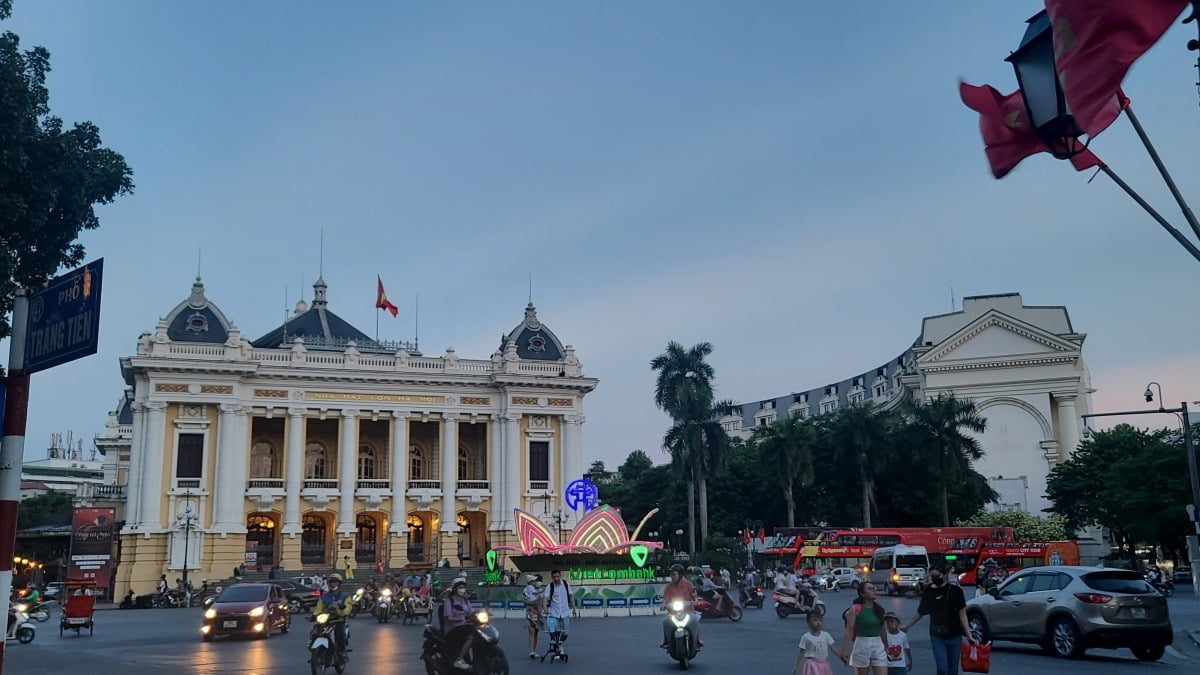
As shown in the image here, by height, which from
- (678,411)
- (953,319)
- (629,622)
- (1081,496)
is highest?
(953,319)

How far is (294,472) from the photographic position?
54.3 m

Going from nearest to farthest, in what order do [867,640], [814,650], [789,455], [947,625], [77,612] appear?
[814,650] < [867,640] < [947,625] < [77,612] < [789,455]

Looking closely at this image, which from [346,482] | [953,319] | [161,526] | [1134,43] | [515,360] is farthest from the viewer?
[953,319]

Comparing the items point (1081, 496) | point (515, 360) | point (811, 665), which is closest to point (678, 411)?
point (515, 360)

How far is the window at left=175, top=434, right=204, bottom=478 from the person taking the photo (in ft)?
171

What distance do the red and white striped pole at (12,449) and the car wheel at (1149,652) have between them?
15.8 m

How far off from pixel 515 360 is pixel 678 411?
32.9 ft

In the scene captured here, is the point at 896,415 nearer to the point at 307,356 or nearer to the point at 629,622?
the point at 307,356

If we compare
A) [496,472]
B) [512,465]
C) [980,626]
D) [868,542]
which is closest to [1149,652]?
[980,626]

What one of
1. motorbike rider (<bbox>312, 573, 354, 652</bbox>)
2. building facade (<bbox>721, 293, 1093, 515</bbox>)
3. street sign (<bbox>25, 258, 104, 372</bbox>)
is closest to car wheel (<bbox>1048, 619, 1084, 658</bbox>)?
motorbike rider (<bbox>312, 573, 354, 652</bbox>)

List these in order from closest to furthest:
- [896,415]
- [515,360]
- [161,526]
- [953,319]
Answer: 1. [161,526]
2. [515,360]
3. [896,415]
4. [953,319]

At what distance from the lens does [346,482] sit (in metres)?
55.5

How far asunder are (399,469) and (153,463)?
1271 centimetres

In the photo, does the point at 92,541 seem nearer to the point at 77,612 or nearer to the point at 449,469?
the point at 449,469
